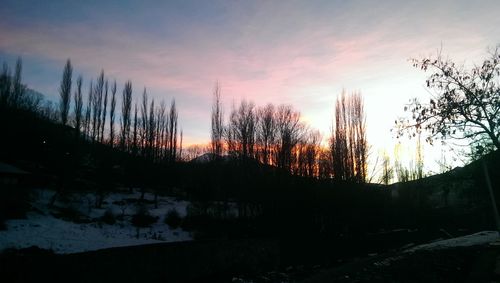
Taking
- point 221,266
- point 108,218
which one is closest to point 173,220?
point 108,218

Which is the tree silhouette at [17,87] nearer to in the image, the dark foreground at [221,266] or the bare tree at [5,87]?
the bare tree at [5,87]

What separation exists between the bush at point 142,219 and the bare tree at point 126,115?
57.1ft

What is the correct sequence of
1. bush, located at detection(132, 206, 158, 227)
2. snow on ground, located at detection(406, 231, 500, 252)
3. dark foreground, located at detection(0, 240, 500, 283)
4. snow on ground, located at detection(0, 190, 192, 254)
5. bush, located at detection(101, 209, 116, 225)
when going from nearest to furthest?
dark foreground, located at detection(0, 240, 500, 283) → snow on ground, located at detection(0, 190, 192, 254) → snow on ground, located at detection(406, 231, 500, 252) → bush, located at detection(101, 209, 116, 225) → bush, located at detection(132, 206, 158, 227)

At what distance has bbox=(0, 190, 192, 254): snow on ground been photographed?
2095cm

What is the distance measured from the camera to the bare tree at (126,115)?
47.1 metres

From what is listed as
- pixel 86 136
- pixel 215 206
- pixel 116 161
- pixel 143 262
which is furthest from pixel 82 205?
pixel 143 262

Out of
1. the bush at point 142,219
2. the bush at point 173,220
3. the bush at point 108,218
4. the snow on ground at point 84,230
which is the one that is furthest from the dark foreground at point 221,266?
the bush at point 108,218

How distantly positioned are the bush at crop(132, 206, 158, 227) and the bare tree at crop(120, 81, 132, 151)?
17.4 meters

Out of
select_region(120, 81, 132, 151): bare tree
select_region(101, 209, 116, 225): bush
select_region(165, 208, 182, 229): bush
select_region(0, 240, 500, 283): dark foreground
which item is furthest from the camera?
select_region(120, 81, 132, 151): bare tree

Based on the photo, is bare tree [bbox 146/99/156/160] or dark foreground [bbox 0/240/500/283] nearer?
dark foreground [bbox 0/240/500/283]

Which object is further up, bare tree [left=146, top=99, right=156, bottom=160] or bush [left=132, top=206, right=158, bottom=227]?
bare tree [left=146, top=99, right=156, bottom=160]

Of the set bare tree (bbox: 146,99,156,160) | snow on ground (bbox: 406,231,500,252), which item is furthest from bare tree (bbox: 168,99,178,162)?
snow on ground (bbox: 406,231,500,252)

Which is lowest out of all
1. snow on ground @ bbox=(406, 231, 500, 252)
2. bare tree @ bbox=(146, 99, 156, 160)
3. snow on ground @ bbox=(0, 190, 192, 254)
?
snow on ground @ bbox=(406, 231, 500, 252)

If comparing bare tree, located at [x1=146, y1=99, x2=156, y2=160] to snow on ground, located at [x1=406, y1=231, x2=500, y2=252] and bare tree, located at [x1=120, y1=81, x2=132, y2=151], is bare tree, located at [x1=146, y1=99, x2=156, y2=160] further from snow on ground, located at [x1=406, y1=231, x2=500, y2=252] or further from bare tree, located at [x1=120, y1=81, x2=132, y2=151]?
snow on ground, located at [x1=406, y1=231, x2=500, y2=252]
